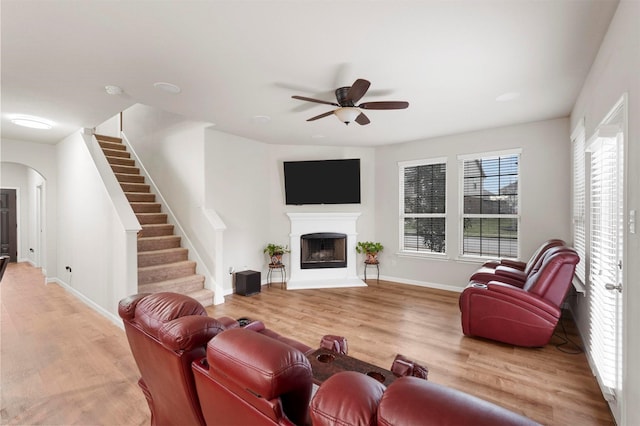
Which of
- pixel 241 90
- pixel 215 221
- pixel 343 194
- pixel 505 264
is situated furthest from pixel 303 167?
pixel 505 264

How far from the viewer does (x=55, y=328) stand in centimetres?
351

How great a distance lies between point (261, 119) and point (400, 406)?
3.97 m

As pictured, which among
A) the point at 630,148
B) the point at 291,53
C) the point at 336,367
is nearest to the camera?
the point at 336,367

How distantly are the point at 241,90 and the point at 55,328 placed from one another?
348 centimetres

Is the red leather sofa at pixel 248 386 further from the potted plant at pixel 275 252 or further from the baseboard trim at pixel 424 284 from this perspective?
the baseboard trim at pixel 424 284

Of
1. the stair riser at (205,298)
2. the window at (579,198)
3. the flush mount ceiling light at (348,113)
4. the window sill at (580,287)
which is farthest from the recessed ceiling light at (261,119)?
the window sill at (580,287)

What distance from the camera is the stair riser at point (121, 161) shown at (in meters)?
5.96

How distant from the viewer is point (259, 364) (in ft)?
2.90

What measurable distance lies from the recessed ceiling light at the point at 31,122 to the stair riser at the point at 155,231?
187 cm

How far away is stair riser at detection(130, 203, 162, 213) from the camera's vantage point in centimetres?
516

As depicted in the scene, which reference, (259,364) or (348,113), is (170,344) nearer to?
(259,364)

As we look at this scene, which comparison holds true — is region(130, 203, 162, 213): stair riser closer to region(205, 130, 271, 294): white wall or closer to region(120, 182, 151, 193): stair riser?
region(120, 182, 151, 193): stair riser

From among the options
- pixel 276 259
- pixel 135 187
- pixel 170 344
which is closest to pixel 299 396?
pixel 170 344

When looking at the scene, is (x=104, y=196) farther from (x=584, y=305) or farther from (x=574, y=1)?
(x=584, y=305)
